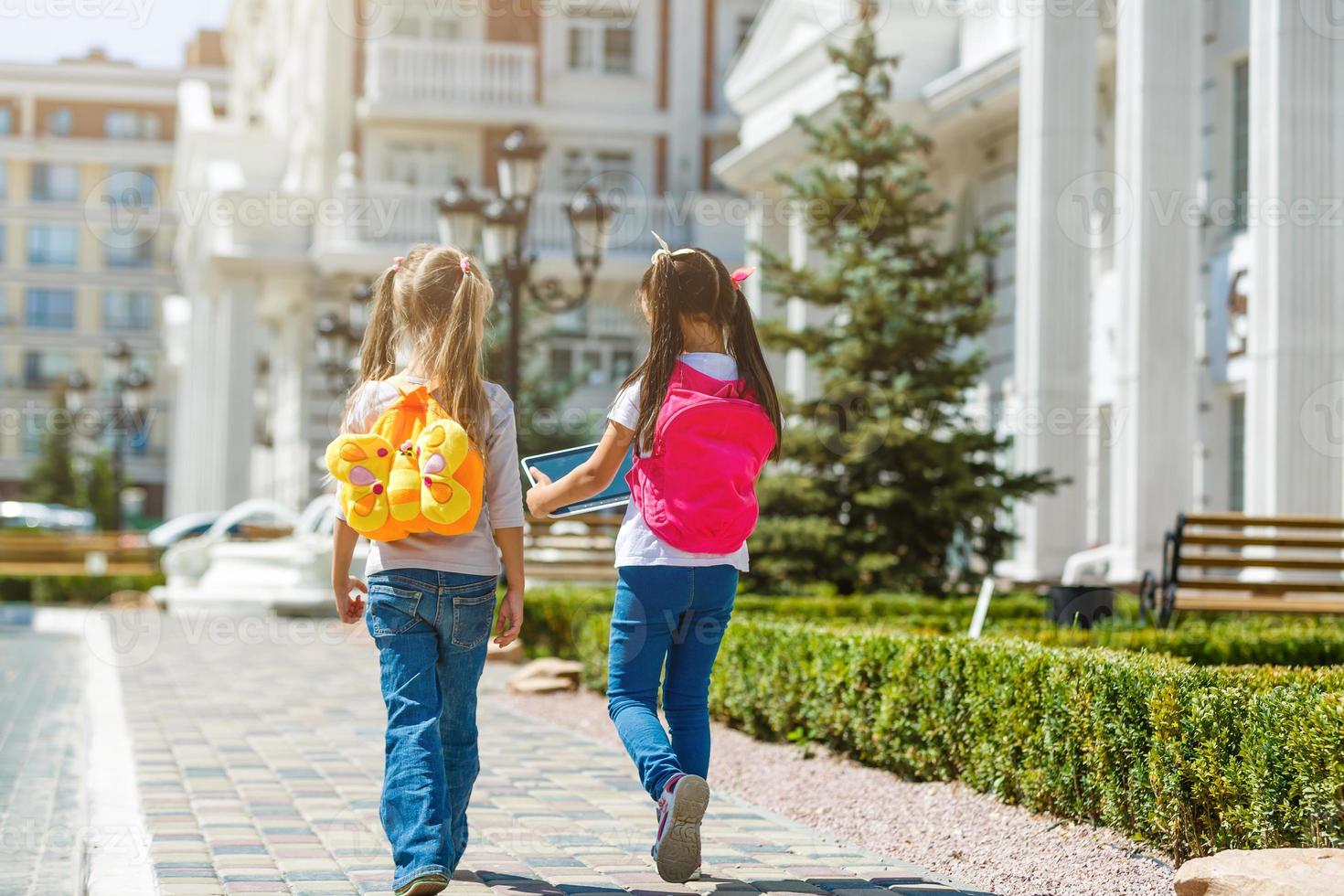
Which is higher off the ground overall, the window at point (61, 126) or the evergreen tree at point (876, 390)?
the window at point (61, 126)

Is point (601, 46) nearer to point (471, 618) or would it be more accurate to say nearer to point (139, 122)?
point (471, 618)

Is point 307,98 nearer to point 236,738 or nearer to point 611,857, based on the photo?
point 236,738

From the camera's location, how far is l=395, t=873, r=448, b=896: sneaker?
468 centimetres

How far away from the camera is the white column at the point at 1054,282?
1678 cm

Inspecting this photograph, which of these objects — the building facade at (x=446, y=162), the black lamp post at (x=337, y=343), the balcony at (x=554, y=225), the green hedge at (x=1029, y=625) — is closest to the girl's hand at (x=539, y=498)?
the green hedge at (x=1029, y=625)

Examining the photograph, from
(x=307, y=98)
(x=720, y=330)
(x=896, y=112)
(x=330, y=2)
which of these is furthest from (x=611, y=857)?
(x=307, y=98)

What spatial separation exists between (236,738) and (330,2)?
25.9 metres

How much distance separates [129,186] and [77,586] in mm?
59431

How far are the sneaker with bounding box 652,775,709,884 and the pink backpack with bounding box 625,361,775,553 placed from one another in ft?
2.15

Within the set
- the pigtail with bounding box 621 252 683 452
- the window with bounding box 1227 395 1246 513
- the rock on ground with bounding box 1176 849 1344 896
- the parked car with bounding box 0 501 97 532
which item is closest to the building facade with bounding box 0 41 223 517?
the parked car with bounding box 0 501 97 532

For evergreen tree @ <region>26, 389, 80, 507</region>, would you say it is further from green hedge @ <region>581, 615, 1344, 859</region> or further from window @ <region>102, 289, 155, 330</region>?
green hedge @ <region>581, 615, 1344, 859</region>

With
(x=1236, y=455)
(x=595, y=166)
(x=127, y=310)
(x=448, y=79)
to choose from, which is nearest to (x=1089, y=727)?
(x=1236, y=455)

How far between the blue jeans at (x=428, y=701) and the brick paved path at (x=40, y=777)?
129 centimetres

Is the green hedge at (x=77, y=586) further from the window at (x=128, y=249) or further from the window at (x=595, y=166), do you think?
the window at (x=128, y=249)
